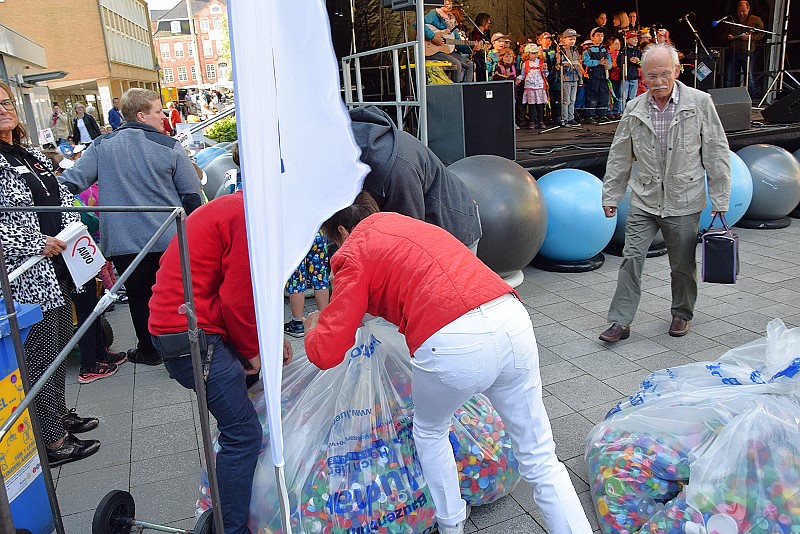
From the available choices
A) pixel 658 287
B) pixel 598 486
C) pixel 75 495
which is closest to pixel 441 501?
pixel 598 486

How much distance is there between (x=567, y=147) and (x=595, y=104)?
14.5 ft

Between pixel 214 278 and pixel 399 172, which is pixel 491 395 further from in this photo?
pixel 399 172

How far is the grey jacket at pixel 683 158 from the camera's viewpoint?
3795 millimetres

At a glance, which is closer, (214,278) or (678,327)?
(214,278)

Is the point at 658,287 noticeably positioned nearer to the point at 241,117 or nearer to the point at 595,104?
the point at 241,117

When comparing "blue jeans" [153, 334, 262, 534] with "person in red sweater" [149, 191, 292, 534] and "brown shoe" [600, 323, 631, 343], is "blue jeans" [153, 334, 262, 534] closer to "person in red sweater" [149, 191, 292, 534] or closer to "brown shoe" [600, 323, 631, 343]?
"person in red sweater" [149, 191, 292, 534]

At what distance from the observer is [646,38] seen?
39.8ft

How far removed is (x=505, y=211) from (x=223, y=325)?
125 inches

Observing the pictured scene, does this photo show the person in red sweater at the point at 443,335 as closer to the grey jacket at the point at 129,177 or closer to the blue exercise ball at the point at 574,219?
the grey jacket at the point at 129,177

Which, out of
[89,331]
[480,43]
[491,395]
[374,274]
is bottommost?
[89,331]

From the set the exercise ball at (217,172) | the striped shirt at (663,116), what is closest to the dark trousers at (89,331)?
the exercise ball at (217,172)

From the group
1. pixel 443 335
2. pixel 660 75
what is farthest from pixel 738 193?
pixel 443 335

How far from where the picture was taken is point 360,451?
226 centimetres

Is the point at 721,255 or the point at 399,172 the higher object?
the point at 399,172
